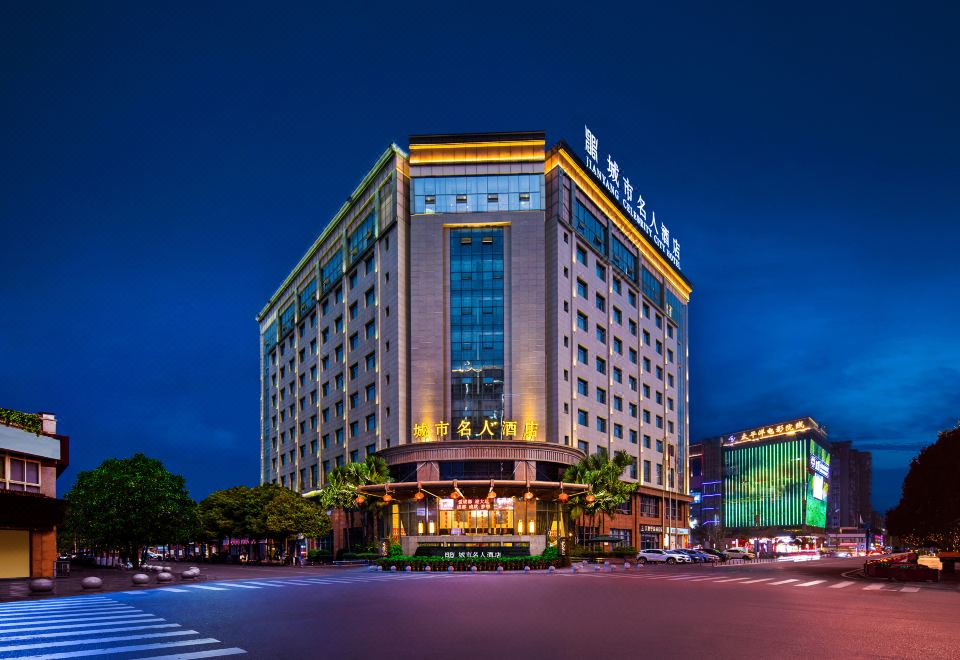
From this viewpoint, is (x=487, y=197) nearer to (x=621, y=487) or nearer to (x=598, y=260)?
(x=598, y=260)

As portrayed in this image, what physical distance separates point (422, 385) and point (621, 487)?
64.4 feet

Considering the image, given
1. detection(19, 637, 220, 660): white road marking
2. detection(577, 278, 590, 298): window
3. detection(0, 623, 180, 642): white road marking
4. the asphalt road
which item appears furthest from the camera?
detection(577, 278, 590, 298): window

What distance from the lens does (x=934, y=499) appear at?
56062 millimetres

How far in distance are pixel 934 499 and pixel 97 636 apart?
5663 cm

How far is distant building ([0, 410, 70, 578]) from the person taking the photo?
4153cm

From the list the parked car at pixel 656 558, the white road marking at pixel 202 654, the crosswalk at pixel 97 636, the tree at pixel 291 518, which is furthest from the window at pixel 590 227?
the white road marking at pixel 202 654

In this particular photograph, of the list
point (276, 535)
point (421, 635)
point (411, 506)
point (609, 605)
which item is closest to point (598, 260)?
point (411, 506)

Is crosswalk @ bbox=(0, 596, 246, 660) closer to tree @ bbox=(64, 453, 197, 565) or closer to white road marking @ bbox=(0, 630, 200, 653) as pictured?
white road marking @ bbox=(0, 630, 200, 653)

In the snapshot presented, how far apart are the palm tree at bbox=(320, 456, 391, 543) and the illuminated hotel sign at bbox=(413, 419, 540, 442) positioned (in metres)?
4.40

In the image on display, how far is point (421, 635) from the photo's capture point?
16.1 metres

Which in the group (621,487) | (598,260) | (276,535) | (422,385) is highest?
(598,260)

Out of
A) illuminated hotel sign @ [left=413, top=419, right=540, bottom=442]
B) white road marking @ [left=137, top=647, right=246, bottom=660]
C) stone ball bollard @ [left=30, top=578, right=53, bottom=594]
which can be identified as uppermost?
illuminated hotel sign @ [left=413, top=419, right=540, bottom=442]

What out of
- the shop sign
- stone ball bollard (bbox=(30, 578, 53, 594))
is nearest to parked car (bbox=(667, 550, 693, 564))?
the shop sign

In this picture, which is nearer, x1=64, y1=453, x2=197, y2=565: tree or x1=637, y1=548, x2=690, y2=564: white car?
x1=64, y1=453, x2=197, y2=565: tree
